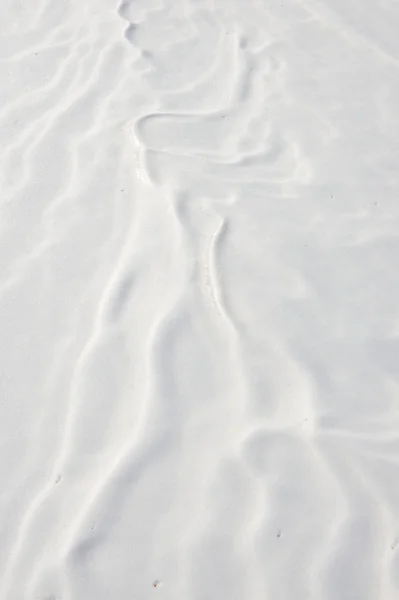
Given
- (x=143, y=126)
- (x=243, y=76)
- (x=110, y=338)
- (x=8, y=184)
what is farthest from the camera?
(x=243, y=76)

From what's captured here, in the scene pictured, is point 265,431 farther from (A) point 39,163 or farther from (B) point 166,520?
(A) point 39,163

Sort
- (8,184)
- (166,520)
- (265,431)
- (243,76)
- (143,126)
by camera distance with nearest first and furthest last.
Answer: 1. (166,520)
2. (265,431)
3. (8,184)
4. (143,126)
5. (243,76)

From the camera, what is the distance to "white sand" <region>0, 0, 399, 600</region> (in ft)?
→ 6.52

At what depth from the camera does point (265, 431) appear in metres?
2.22

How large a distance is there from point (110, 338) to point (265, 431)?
676 millimetres

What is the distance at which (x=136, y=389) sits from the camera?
7.74ft

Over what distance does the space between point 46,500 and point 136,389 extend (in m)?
0.47

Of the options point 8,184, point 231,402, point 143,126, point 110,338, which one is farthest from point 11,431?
point 143,126

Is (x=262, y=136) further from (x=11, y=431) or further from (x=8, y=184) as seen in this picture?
(x=11, y=431)

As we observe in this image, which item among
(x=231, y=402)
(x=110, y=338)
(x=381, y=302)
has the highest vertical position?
(x=110, y=338)

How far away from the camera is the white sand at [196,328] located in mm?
1986

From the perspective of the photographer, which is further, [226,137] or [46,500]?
[226,137]

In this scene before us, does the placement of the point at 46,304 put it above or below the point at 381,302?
above

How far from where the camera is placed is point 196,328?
2549 millimetres
